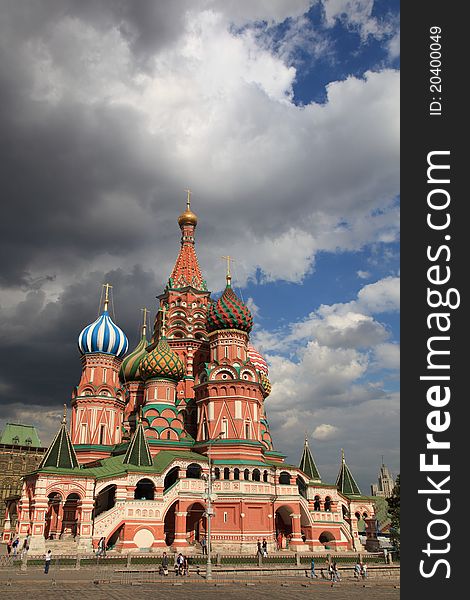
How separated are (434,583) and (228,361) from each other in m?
33.7

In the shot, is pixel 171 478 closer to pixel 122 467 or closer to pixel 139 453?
pixel 139 453

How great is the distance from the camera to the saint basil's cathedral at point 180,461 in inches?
1405

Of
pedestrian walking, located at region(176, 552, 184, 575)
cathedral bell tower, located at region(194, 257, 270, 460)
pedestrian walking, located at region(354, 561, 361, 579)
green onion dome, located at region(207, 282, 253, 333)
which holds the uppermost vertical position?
green onion dome, located at region(207, 282, 253, 333)

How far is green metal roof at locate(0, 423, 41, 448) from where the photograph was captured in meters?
74.1

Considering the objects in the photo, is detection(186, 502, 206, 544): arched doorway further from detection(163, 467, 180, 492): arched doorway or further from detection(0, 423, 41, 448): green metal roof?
detection(0, 423, 41, 448): green metal roof

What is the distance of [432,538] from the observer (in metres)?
11.4

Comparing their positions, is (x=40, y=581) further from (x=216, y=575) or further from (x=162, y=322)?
(x=162, y=322)

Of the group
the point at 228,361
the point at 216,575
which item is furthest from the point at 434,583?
the point at 228,361

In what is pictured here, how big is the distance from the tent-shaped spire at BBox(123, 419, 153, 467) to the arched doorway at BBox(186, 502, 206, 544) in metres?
4.59

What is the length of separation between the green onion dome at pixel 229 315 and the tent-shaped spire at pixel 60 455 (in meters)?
15.0

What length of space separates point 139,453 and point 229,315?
43.8ft

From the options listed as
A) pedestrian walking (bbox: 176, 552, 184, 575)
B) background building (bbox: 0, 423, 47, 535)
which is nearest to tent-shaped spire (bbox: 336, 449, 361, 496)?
pedestrian walking (bbox: 176, 552, 184, 575)

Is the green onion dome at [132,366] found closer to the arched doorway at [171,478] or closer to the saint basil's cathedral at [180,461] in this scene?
the saint basil's cathedral at [180,461]

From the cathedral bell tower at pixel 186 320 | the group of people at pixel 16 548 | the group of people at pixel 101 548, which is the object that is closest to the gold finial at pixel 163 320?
the cathedral bell tower at pixel 186 320
